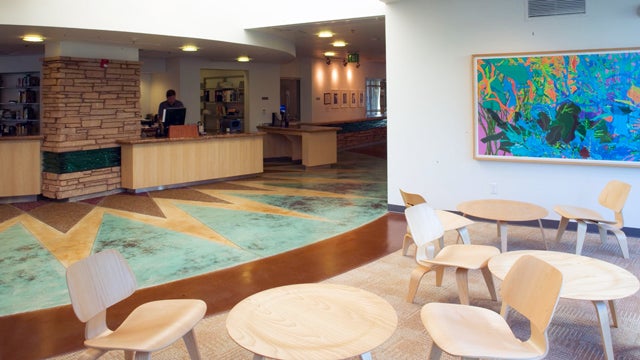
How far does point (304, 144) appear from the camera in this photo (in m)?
11.9

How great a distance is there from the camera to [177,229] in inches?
261

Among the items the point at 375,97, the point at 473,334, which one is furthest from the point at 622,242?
the point at 375,97

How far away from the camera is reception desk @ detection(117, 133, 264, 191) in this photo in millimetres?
9023

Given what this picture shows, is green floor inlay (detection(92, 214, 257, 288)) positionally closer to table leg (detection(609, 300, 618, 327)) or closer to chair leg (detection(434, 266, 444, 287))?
chair leg (detection(434, 266, 444, 287))

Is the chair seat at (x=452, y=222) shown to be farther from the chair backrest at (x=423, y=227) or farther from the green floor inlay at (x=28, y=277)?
the green floor inlay at (x=28, y=277)

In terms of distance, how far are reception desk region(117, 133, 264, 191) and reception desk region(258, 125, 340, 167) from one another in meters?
1.30

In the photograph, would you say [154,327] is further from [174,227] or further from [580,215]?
[580,215]

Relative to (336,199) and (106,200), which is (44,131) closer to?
(106,200)

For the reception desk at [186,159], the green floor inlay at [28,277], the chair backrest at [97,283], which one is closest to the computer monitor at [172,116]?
the reception desk at [186,159]

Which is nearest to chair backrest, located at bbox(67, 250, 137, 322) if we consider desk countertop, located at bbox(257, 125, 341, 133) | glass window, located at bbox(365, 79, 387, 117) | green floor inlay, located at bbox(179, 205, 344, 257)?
green floor inlay, located at bbox(179, 205, 344, 257)

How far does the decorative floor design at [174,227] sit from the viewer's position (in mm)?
4996

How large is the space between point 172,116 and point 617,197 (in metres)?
7.38

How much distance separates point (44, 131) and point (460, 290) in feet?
24.6

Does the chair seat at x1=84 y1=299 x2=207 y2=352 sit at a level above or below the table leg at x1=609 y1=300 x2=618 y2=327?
above
